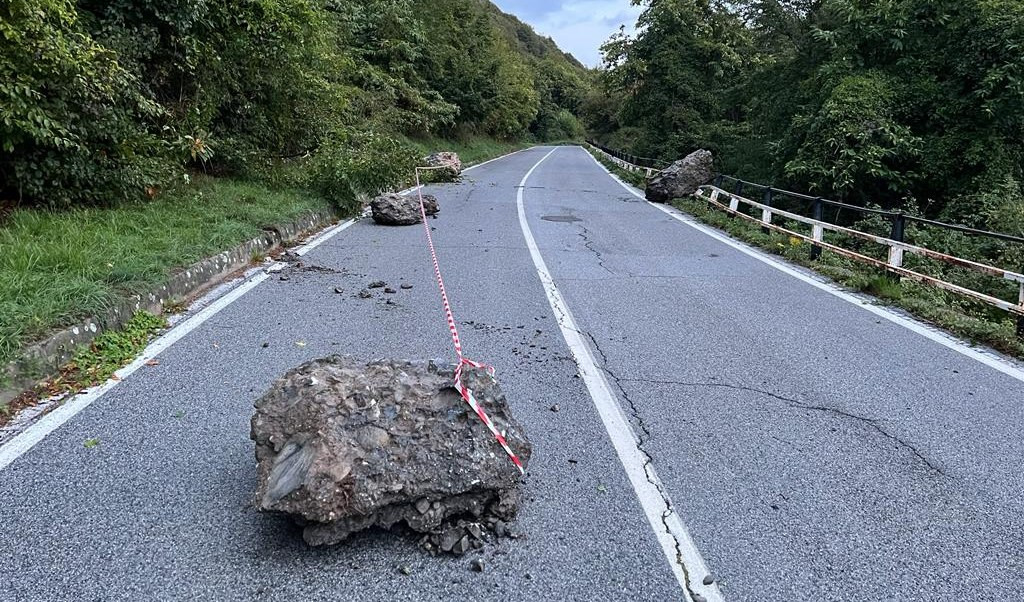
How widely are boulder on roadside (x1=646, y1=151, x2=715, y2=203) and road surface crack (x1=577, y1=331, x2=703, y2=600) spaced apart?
1381cm

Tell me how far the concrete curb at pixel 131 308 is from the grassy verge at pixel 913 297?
7.73 meters

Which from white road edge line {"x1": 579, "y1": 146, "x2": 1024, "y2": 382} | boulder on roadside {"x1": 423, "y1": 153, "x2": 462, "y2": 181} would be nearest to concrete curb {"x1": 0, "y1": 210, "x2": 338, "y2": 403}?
white road edge line {"x1": 579, "y1": 146, "x2": 1024, "y2": 382}

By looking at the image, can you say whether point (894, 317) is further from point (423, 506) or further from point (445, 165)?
point (445, 165)

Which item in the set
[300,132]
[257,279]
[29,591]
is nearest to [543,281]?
[257,279]

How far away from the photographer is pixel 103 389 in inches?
161

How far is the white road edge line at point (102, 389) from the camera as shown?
3.33 meters

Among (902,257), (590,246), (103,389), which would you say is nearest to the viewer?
(103,389)

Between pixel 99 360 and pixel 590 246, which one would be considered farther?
pixel 590 246

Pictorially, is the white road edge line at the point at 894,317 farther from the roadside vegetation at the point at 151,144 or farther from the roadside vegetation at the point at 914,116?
the roadside vegetation at the point at 151,144

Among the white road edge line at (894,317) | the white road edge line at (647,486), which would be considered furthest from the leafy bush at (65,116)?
the white road edge line at (894,317)

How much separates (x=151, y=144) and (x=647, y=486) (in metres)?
7.94

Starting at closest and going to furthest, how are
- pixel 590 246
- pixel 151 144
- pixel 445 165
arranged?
pixel 151 144 → pixel 590 246 → pixel 445 165

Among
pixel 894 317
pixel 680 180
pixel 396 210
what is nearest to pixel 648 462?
pixel 894 317

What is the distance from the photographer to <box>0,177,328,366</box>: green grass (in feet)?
14.9
